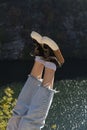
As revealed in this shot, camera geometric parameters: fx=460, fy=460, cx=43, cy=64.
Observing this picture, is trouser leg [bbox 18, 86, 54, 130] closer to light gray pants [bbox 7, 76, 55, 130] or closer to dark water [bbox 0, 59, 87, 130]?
light gray pants [bbox 7, 76, 55, 130]

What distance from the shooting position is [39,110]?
15.3 ft

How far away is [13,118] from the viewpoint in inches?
194

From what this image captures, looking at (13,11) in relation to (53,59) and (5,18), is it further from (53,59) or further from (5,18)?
(53,59)

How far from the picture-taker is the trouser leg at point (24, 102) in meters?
4.90

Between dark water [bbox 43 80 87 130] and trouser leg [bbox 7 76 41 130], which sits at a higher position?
trouser leg [bbox 7 76 41 130]

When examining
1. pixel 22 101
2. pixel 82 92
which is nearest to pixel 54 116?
pixel 82 92

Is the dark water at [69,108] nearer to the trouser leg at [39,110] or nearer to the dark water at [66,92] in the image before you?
the dark water at [66,92]

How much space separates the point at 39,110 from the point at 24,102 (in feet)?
1.21

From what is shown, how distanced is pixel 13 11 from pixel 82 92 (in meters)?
34.6

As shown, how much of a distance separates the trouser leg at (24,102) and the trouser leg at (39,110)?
0.19 meters

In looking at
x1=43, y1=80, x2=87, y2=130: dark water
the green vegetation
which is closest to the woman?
the green vegetation

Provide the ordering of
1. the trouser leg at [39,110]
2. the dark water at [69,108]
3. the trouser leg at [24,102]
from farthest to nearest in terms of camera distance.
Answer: the dark water at [69,108]
the trouser leg at [24,102]
the trouser leg at [39,110]

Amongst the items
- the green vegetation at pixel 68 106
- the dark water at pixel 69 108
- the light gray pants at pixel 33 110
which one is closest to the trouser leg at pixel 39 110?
the light gray pants at pixel 33 110

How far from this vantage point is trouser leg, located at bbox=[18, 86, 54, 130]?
466 cm
